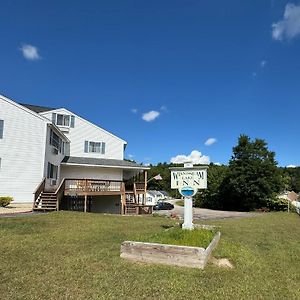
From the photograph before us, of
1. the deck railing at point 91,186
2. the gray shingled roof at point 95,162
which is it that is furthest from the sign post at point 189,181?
the gray shingled roof at point 95,162

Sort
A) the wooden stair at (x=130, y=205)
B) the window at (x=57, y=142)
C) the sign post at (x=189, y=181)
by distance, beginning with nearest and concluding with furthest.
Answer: the sign post at (x=189, y=181), the wooden stair at (x=130, y=205), the window at (x=57, y=142)

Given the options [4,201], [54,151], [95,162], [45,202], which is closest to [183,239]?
[45,202]

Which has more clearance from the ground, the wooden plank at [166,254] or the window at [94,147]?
the window at [94,147]

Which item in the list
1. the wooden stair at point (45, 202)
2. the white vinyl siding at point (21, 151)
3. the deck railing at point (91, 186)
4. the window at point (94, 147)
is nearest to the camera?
the wooden stair at point (45, 202)

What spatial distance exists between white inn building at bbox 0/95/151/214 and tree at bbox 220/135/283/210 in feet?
50.9

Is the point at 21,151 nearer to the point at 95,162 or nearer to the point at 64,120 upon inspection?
the point at 95,162

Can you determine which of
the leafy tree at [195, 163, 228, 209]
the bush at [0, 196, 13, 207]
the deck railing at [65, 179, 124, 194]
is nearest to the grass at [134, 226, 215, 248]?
the bush at [0, 196, 13, 207]

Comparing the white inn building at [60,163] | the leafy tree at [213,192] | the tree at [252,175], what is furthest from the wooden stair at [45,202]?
the leafy tree at [213,192]

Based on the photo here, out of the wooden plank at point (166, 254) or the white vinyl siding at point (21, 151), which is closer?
the wooden plank at point (166, 254)

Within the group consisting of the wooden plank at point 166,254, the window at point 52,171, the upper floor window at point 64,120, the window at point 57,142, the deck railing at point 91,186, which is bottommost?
the wooden plank at point 166,254

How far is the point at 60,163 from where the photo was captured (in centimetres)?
2595

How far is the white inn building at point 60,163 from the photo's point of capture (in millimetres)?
20188

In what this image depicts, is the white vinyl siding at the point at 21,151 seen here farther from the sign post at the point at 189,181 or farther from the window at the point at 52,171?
the sign post at the point at 189,181

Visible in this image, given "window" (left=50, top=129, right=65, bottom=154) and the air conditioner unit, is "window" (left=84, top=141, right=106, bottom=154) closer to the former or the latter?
"window" (left=50, top=129, right=65, bottom=154)
